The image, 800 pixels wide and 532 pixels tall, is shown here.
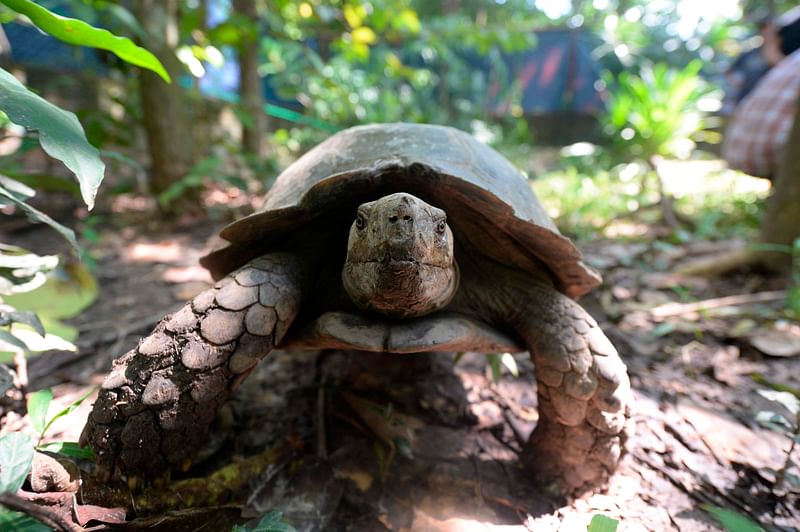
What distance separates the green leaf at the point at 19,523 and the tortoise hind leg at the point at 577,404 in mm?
1520

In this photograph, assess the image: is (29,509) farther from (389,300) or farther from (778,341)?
(778,341)

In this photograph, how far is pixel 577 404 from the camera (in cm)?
158

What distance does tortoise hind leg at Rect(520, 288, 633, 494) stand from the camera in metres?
1.57

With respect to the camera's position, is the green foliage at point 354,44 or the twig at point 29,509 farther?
the green foliage at point 354,44

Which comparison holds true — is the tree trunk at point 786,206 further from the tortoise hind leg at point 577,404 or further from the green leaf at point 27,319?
the green leaf at point 27,319

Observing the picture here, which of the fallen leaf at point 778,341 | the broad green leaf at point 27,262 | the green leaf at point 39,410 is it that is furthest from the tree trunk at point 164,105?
the fallen leaf at point 778,341

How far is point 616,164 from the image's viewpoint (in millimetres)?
7383

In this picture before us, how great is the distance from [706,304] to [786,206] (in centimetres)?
118

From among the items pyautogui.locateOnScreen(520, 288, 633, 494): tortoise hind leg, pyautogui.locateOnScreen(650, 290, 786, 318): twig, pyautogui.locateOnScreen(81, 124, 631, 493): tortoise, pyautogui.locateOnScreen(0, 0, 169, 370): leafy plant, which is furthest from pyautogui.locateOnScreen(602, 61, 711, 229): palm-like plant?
pyautogui.locateOnScreen(0, 0, 169, 370): leafy plant

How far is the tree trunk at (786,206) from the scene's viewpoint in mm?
3420

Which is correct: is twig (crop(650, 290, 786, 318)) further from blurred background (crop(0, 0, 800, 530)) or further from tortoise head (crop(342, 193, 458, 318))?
tortoise head (crop(342, 193, 458, 318))

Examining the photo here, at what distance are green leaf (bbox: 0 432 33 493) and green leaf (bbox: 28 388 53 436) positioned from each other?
222 millimetres

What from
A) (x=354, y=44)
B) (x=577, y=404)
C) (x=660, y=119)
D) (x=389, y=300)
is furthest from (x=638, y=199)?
(x=389, y=300)

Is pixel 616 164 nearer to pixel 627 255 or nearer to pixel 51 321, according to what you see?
pixel 627 255
